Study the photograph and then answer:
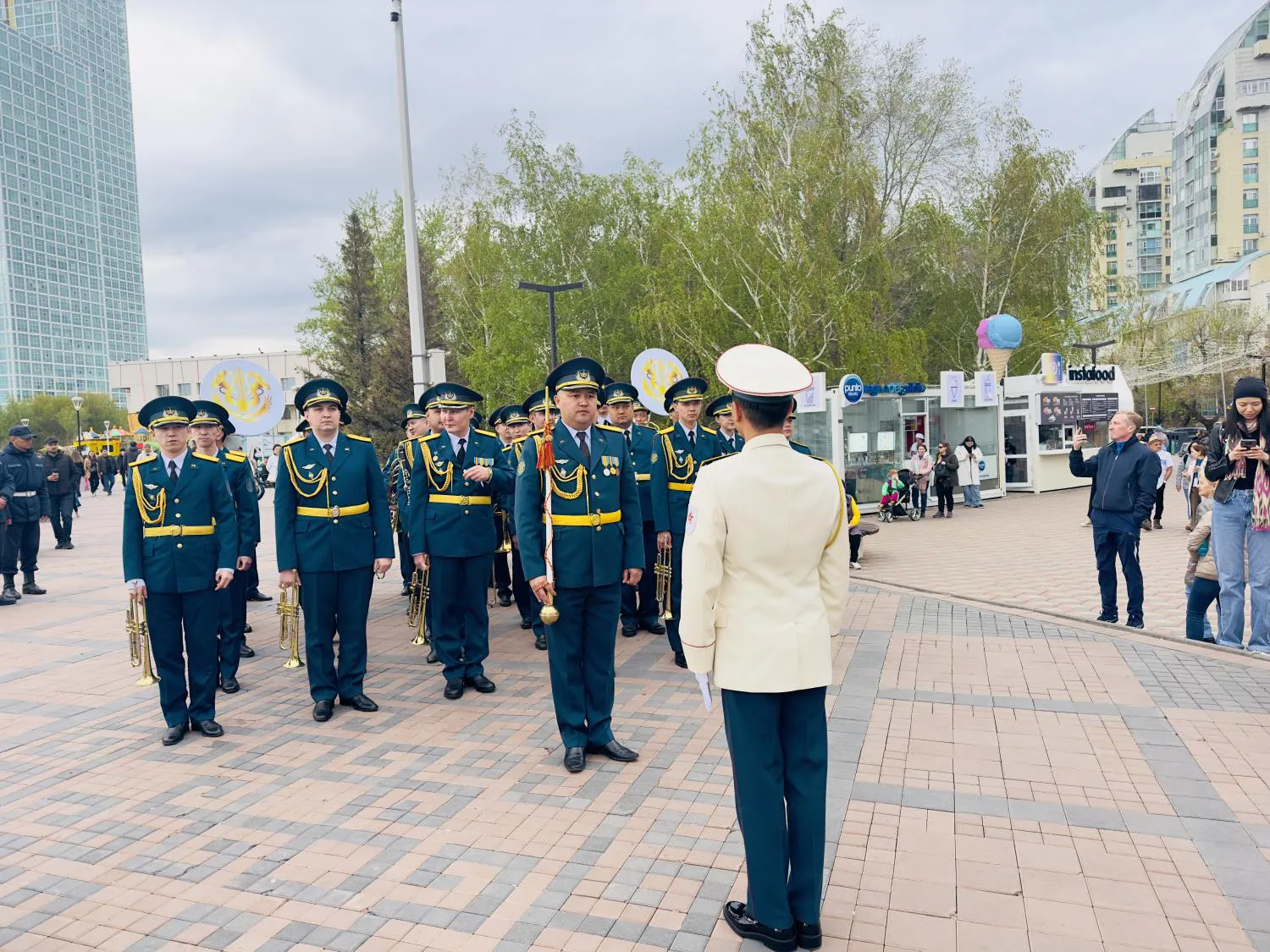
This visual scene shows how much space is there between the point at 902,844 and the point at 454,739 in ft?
8.77

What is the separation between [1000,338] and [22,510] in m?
21.1

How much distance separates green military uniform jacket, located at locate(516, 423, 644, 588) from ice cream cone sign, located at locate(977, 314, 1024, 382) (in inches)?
782

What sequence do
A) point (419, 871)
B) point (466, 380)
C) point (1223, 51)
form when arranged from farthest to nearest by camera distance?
1. point (1223, 51)
2. point (466, 380)
3. point (419, 871)

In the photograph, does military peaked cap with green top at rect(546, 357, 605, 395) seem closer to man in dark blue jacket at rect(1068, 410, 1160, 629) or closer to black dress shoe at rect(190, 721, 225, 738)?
black dress shoe at rect(190, 721, 225, 738)

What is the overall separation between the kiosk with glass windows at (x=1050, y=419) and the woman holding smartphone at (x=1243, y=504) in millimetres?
16228

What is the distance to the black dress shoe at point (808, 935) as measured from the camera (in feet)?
10.3

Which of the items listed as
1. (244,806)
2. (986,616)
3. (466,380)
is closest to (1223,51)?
(466,380)

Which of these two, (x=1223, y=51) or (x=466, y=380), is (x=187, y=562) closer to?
(x=466, y=380)

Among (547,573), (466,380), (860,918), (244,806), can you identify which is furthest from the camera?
(466,380)

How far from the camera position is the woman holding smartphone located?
6477 mm

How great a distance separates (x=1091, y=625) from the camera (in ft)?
25.6

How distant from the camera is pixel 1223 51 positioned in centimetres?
8688

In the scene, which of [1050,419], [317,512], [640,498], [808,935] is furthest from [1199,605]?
[1050,419]

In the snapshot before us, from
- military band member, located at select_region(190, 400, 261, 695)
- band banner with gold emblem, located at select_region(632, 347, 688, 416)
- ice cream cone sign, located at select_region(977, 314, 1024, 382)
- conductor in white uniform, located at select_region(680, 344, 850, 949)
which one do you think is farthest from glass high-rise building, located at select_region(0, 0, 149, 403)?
conductor in white uniform, located at select_region(680, 344, 850, 949)
